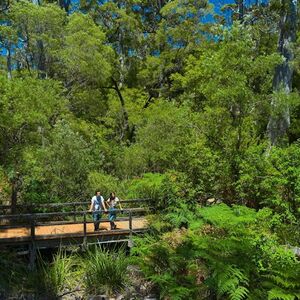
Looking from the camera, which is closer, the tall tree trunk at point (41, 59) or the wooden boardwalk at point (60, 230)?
the wooden boardwalk at point (60, 230)

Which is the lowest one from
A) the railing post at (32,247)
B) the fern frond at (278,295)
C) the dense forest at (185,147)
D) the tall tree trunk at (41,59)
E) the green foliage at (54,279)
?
the green foliage at (54,279)

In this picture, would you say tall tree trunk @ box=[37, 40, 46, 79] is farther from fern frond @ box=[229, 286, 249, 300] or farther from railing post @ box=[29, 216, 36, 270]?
fern frond @ box=[229, 286, 249, 300]

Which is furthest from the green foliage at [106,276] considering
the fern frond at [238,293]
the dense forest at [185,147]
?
the fern frond at [238,293]

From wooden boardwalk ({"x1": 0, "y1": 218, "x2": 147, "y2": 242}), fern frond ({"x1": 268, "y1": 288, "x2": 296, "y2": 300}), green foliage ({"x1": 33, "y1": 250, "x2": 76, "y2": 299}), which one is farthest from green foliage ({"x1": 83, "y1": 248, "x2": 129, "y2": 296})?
fern frond ({"x1": 268, "y1": 288, "x2": 296, "y2": 300})

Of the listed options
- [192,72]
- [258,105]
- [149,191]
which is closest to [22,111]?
[149,191]

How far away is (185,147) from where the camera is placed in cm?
1558

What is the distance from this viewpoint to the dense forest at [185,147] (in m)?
9.55

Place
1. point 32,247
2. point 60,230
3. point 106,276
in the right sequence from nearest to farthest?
point 106,276 → point 32,247 → point 60,230

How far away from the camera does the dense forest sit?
955 centimetres

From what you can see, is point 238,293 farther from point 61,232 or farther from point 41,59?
point 41,59

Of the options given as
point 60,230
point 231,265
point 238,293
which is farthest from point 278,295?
point 60,230

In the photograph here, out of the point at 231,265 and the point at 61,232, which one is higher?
the point at 231,265

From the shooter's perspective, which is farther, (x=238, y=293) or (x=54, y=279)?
(x=54, y=279)

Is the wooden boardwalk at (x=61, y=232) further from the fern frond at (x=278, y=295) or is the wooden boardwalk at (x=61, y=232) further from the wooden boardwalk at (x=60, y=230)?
the fern frond at (x=278, y=295)
